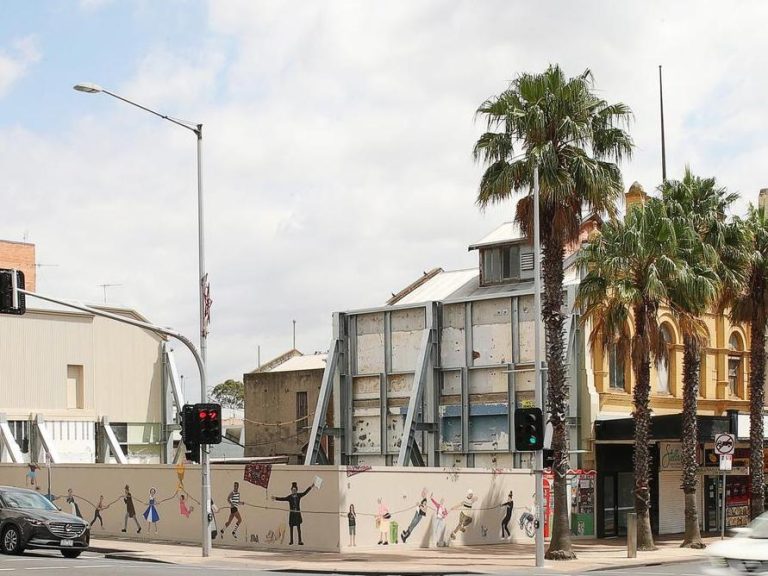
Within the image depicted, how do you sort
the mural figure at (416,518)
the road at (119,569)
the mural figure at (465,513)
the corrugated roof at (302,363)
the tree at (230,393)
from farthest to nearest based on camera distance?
1. the tree at (230,393)
2. the corrugated roof at (302,363)
3. the mural figure at (465,513)
4. the mural figure at (416,518)
5. the road at (119,569)

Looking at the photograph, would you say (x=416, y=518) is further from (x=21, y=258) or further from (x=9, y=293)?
(x=21, y=258)

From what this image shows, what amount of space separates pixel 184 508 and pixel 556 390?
1081 centimetres

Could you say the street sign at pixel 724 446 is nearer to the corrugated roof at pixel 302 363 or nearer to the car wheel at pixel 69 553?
the car wheel at pixel 69 553

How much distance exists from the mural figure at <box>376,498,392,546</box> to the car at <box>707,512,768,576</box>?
1325 cm

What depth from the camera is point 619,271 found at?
3416cm

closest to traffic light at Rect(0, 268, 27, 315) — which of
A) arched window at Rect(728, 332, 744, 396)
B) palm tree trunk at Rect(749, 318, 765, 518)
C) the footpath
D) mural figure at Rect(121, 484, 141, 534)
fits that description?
Answer: the footpath

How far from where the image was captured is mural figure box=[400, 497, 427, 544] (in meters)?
33.0

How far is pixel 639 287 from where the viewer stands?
3406cm

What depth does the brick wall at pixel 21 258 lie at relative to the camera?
65688 mm

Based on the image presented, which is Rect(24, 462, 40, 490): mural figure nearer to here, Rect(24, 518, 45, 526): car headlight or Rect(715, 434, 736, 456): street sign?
Rect(24, 518, 45, 526): car headlight

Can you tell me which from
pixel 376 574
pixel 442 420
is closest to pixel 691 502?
pixel 442 420

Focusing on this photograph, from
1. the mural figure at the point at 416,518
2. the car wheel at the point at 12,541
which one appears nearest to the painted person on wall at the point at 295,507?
the mural figure at the point at 416,518

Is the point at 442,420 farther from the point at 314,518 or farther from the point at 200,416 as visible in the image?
the point at 200,416

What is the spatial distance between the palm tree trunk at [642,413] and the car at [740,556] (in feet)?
45.4
